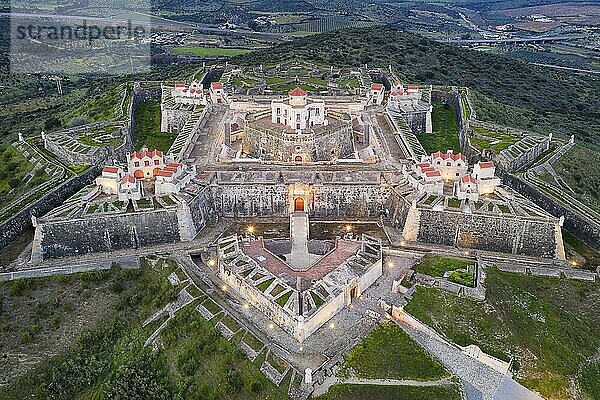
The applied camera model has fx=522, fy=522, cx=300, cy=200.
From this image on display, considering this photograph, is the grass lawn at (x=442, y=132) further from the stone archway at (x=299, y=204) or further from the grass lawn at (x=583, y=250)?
the stone archway at (x=299, y=204)

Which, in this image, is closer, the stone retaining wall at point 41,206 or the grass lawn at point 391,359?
the grass lawn at point 391,359

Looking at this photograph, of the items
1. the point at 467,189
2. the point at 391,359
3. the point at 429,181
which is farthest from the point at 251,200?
the point at 391,359

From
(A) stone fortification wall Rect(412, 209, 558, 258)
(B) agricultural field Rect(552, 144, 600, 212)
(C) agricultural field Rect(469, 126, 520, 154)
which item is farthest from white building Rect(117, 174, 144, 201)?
(B) agricultural field Rect(552, 144, 600, 212)

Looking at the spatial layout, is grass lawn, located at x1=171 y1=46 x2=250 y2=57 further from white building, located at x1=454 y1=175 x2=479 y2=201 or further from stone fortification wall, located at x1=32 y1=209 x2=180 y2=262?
white building, located at x1=454 y1=175 x2=479 y2=201

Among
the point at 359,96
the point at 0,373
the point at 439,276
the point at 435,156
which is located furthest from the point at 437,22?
the point at 0,373

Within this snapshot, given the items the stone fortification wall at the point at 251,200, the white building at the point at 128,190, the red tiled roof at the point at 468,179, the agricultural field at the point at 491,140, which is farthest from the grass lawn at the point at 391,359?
the agricultural field at the point at 491,140

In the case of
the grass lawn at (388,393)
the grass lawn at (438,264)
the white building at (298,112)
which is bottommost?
the grass lawn at (388,393)

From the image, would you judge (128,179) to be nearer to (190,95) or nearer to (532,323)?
(190,95)
